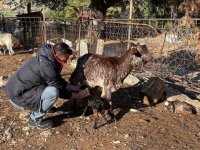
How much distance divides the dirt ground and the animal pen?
1894mm

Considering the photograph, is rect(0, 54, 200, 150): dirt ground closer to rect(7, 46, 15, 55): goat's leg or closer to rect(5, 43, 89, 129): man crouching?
rect(5, 43, 89, 129): man crouching

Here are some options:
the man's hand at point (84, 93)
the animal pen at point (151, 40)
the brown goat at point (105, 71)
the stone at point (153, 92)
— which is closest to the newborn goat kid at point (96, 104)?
the brown goat at point (105, 71)

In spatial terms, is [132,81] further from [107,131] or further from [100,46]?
[107,131]

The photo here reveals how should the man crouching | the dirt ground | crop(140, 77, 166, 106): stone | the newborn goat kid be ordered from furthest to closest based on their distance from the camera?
1. crop(140, 77, 166, 106): stone
2. the newborn goat kid
3. the dirt ground
4. the man crouching

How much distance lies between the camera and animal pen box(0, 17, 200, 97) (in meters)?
9.12

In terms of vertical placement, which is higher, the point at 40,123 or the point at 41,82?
the point at 41,82

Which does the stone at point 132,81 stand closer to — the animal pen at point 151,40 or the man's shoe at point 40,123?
the animal pen at point 151,40

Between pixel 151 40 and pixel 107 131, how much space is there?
4332mm

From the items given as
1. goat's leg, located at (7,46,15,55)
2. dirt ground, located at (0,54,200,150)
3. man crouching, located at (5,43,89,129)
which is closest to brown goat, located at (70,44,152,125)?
dirt ground, located at (0,54,200,150)

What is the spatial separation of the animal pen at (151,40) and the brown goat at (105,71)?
4.34ft

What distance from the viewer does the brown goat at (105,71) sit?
21.0 ft

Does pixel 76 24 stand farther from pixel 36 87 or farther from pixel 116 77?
pixel 36 87

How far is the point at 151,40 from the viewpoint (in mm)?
9797

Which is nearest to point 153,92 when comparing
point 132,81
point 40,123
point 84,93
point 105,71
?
point 132,81
